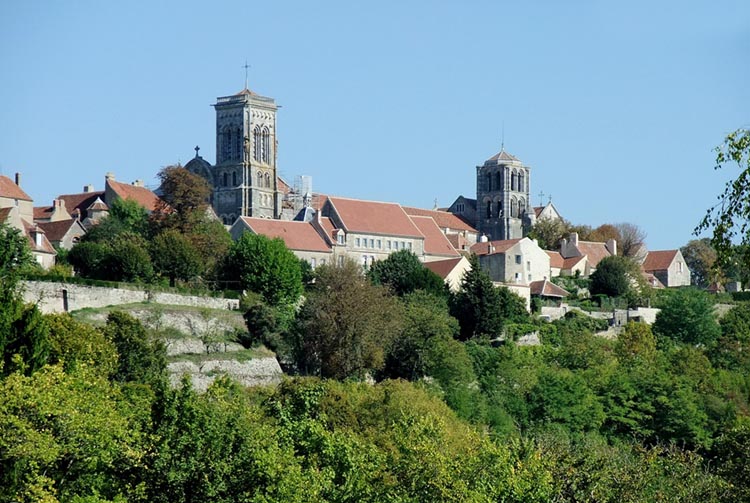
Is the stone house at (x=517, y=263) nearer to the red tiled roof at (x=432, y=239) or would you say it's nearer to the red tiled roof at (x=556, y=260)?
the red tiled roof at (x=432, y=239)

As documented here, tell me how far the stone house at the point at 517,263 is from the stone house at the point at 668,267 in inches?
549

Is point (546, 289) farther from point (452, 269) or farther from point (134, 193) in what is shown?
point (134, 193)

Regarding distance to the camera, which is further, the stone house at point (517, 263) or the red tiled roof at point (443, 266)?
the stone house at point (517, 263)

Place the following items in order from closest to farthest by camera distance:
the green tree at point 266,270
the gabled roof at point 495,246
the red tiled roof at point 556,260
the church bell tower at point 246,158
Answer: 1. the green tree at point 266,270
2. the gabled roof at point 495,246
3. the red tiled roof at point 556,260
4. the church bell tower at point 246,158

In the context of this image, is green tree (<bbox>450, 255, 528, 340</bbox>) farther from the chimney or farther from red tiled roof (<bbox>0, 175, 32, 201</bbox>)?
the chimney

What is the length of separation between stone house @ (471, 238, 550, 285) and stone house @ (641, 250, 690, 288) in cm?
1395

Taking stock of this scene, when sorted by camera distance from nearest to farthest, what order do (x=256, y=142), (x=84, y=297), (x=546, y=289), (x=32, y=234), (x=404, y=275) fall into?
(x=84, y=297) → (x=32, y=234) → (x=404, y=275) → (x=546, y=289) → (x=256, y=142)

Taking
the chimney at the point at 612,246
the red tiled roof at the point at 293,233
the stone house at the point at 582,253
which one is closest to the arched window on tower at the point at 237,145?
the red tiled roof at the point at 293,233

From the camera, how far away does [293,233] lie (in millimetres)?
95688

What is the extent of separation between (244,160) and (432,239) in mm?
18984

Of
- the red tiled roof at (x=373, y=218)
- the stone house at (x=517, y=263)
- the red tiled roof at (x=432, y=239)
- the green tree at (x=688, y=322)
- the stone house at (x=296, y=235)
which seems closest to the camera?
the green tree at (x=688, y=322)

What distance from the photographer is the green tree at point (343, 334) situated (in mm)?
72000

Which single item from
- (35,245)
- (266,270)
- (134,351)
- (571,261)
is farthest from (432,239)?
(134,351)

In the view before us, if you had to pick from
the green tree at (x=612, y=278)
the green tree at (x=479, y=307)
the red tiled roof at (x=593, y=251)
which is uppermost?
the red tiled roof at (x=593, y=251)
